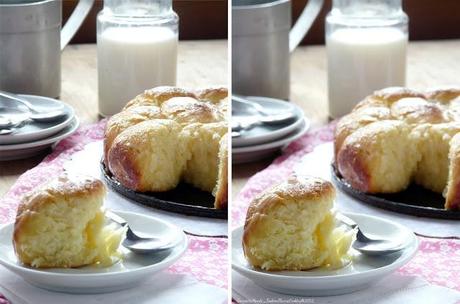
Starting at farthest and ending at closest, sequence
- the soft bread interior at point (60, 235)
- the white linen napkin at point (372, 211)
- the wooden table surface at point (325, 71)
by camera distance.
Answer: the wooden table surface at point (325, 71) → the white linen napkin at point (372, 211) → the soft bread interior at point (60, 235)

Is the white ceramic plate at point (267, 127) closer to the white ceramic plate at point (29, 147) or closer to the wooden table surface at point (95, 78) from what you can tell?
the wooden table surface at point (95, 78)

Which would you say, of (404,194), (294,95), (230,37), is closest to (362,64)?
(294,95)

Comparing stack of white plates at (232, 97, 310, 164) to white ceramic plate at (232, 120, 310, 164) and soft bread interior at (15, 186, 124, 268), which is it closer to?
white ceramic plate at (232, 120, 310, 164)

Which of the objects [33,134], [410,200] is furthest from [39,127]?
[410,200]

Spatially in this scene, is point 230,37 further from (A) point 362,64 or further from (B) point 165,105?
(A) point 362,64

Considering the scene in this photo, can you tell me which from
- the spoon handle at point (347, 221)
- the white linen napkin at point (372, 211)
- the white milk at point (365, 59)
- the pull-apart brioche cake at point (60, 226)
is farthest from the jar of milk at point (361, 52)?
the pull-apart brioche cake at point (60, 226)
